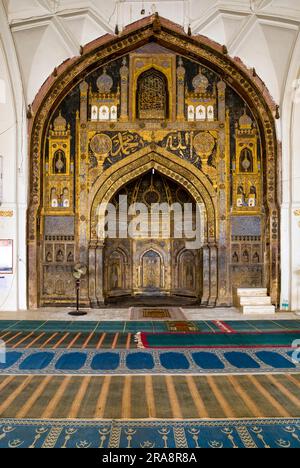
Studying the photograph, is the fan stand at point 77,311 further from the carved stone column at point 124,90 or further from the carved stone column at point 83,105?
the carved stone column at point 124,90

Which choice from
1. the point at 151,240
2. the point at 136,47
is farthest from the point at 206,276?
the point at 136,47

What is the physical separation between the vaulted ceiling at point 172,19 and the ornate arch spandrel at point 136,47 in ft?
0.63

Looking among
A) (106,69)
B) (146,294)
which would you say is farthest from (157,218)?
(106,69)

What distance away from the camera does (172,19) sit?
881 cm

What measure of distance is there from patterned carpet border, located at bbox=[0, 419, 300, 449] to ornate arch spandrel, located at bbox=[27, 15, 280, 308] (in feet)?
19.9

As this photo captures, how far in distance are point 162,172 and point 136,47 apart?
3258 mm

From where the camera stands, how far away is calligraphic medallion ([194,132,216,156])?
9359mm

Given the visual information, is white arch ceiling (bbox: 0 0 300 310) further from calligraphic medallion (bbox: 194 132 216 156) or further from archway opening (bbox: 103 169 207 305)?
archway opening (bbox: 103 169 207 305)

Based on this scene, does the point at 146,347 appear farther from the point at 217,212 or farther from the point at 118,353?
the point at 217,212

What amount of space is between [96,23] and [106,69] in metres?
1.09

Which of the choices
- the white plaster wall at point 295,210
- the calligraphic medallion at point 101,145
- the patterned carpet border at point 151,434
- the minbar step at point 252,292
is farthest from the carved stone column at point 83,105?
the patterned carpet border at point 151,434

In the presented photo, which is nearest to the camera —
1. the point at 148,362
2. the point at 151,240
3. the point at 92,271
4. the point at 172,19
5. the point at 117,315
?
the point at 148,362

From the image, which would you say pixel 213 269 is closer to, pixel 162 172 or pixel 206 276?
pixel 206 276

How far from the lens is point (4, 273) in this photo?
8.61 m
